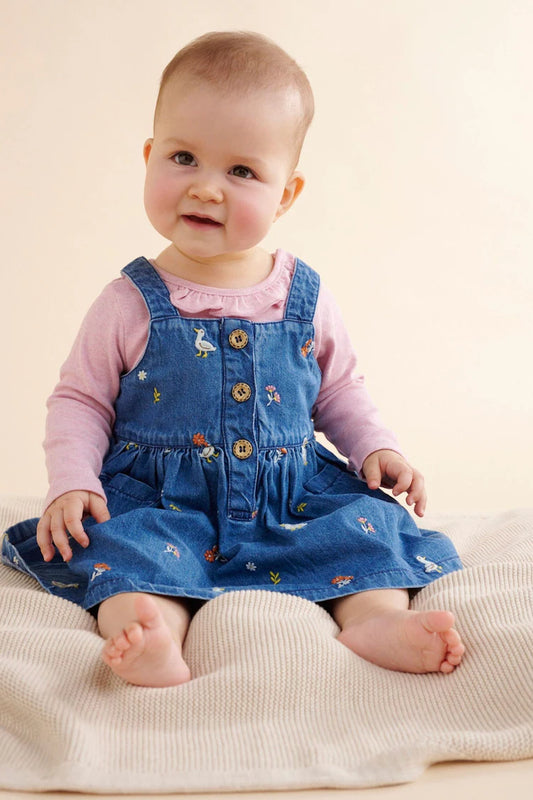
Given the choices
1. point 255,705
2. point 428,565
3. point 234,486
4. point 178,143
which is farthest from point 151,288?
point 255,705

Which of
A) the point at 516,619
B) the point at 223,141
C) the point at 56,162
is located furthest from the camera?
the point at 56,162

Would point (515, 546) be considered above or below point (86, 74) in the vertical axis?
below

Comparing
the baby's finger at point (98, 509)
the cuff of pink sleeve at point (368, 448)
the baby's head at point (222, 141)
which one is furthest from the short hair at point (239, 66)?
the baby's finger at point (98, 509)

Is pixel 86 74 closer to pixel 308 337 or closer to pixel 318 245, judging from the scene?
pixel 318 245

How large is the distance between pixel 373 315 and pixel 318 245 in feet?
0.90

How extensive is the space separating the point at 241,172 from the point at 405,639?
2.35 ft

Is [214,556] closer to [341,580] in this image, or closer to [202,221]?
[341,580]

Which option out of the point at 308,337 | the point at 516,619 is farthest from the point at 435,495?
the point at 516,619

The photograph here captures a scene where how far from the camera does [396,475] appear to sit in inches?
65.4

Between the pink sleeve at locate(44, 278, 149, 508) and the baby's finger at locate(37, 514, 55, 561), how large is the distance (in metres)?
0.12

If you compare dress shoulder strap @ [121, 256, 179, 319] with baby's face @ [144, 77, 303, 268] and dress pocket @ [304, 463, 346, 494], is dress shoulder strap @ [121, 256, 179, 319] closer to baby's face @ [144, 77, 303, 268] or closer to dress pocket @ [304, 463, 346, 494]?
baby's face @ [144, 77, 303, 268]

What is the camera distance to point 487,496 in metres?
2.64

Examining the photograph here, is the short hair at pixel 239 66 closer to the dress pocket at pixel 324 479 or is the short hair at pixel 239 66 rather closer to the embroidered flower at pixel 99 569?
the dress pocket at pixel 324 479

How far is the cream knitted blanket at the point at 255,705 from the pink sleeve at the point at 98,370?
265mm
